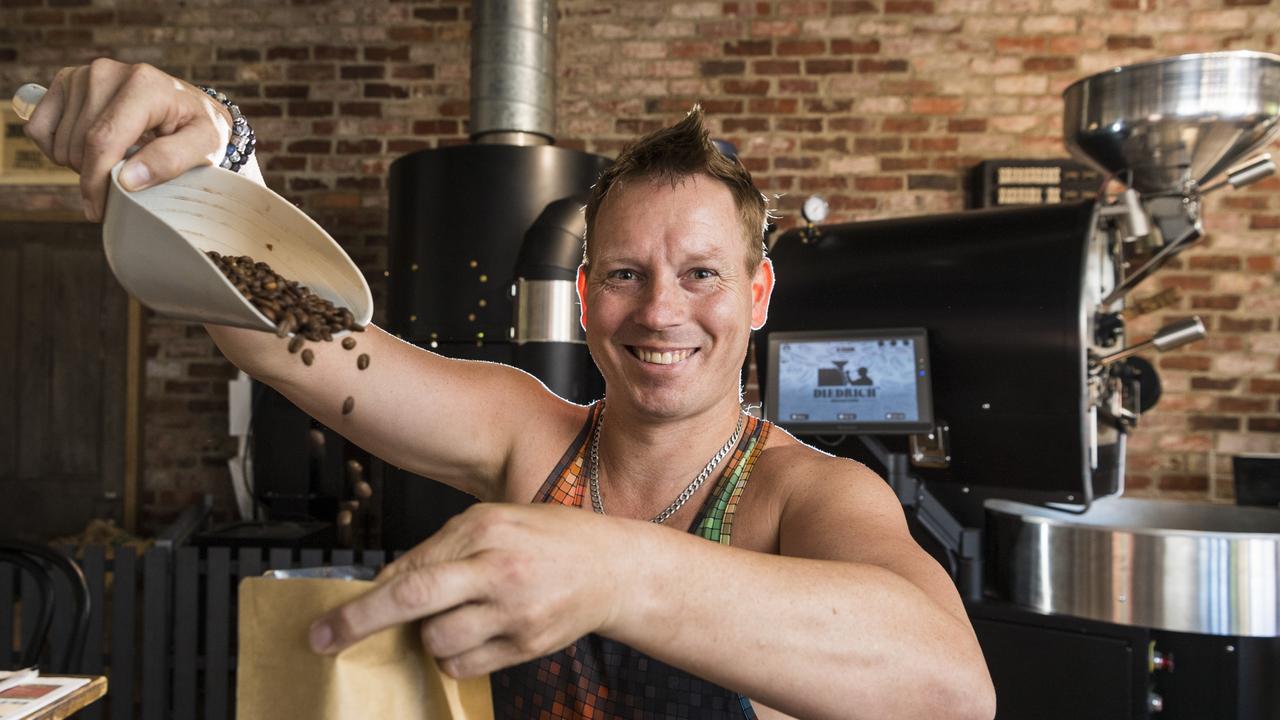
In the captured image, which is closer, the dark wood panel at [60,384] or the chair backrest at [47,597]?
the chair backrest at [47,597]

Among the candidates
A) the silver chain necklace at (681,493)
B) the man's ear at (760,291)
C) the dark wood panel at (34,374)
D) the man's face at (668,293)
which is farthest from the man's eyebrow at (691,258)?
the dark wood panel at (34,374)

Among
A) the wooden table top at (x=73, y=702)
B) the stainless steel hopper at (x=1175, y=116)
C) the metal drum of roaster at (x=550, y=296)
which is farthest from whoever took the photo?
the metal drum of roaster at (x=550, y=296)

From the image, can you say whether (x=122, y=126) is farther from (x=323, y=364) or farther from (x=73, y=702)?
(x=73, y=702)

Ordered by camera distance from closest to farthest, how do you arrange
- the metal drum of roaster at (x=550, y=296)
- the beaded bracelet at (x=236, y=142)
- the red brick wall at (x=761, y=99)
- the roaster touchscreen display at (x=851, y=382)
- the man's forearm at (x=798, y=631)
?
the man's forearm at (x=798, y=631)
the beaded bracelet at (x=236, y=142)
the roaster touchscreen display at (x=851, y=382)
the metal drum of roaster at (x=550, y=296)
the red brick wall at (x=761, y=99)

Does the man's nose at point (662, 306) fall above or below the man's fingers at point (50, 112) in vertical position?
below

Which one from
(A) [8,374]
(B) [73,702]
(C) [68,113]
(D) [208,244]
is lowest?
(B) [73,702]

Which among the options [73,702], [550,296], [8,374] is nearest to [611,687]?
[73,702]

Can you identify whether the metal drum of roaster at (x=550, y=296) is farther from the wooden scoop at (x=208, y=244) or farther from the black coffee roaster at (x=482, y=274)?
the wooden scoop at (x=208, y=244)

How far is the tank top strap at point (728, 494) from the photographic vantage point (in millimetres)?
1146

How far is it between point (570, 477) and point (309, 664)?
2.10ft

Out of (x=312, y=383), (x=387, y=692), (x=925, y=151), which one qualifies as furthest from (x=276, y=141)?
(x=387, y=692)

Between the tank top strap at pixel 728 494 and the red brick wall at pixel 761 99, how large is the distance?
8.75ft

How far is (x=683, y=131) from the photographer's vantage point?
1.14 metres

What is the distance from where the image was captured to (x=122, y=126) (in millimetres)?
857
